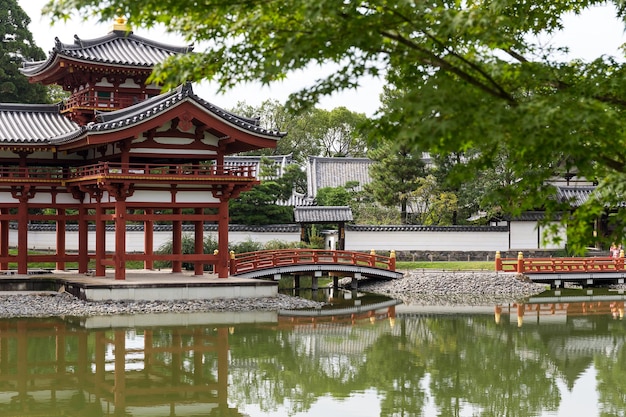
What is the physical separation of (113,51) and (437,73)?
23.3 m

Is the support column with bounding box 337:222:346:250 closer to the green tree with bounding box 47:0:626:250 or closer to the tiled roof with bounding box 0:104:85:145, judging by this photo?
the tiled roof with bounding box 0:104:85:145

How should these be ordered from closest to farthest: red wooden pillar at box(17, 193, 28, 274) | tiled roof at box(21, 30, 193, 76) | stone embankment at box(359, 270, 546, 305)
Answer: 1. red wooden pillar at box(17, 193, 28, 274)
2. tiled roof at box(21, 30, 193, 76)
3. stone embankment at box(359, 270, 546, 305)

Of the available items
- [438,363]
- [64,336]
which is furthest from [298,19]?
[64,336]

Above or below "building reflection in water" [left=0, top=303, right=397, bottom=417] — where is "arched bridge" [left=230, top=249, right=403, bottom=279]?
above

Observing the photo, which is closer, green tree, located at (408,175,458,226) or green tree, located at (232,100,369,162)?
green tree, located at (408,175,458,226)

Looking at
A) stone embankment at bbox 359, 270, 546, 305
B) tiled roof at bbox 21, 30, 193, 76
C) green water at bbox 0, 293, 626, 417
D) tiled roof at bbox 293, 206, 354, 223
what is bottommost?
Result: green water at bbox 0, 293, 626, 417

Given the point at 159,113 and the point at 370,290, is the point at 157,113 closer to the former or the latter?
the point at 159,113

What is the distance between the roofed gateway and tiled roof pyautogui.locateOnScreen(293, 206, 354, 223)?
379 inches

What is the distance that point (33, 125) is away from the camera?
2933cm

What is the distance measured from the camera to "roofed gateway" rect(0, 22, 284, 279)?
25.6 meters

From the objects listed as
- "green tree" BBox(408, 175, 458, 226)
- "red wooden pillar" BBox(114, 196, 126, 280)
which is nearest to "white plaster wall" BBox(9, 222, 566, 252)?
"green tree" BBox(408, 175, 458, 226)

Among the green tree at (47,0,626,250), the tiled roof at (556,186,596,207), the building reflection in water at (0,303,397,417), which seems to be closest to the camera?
the green tree at (47,0,626,250)

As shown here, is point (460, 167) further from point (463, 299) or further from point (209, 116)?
point (463, 299)

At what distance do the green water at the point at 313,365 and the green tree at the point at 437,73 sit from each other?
5847 millimetres
